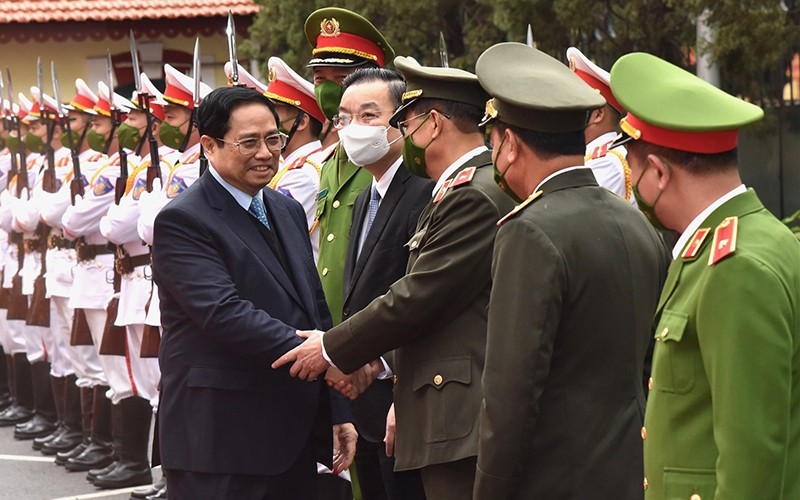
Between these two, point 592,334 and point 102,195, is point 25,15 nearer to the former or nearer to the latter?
point 102,195

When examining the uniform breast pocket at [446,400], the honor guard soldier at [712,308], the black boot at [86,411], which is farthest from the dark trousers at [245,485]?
the black boot at [86,411]

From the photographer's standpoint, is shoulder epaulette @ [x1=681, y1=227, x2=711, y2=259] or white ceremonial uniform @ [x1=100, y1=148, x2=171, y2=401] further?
white ceremonial uniform @ [x1=100, y1=148, x2=171, y2=401]

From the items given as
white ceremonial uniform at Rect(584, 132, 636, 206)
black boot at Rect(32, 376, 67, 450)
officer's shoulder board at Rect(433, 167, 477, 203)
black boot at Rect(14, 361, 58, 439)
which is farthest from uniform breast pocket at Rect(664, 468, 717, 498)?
black boot at Rect(14, 361, 58, 439)

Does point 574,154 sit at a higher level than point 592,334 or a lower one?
higher

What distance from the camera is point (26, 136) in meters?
10.7

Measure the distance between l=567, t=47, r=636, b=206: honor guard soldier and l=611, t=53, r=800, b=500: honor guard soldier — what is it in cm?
294

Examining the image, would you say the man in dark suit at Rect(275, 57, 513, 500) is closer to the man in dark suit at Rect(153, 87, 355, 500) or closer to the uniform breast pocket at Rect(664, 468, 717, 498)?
the man in dark suit at Rect(153, 87, 355, 500)

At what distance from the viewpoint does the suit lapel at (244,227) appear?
14.8 feet

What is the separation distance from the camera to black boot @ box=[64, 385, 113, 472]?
27.9 ft

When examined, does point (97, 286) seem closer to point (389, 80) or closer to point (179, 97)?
point (179, 97)

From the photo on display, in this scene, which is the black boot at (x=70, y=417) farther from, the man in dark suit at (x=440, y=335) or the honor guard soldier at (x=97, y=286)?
the man in dark suit at (x=440, y=335)

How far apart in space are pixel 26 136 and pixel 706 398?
8569 millimetres

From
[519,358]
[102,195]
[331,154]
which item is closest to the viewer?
[519,358]

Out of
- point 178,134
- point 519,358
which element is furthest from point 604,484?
point 178,134
